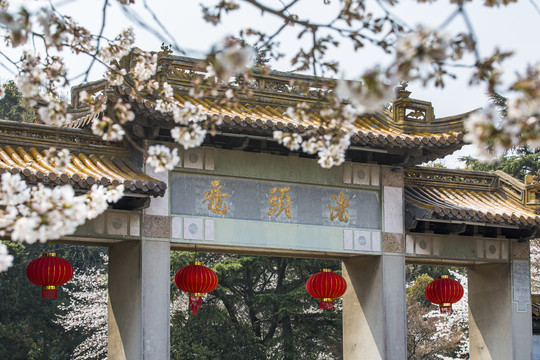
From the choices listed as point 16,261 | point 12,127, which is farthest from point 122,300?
point 16,261

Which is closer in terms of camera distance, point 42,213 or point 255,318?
point 42,213

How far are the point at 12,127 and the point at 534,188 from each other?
578 cm

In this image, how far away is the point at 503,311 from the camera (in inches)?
383

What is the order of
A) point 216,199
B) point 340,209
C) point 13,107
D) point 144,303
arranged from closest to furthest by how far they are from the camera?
1. point 144,303
2. point 216,199
3. point 340,209
4. point 13,107

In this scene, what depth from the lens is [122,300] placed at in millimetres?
8062

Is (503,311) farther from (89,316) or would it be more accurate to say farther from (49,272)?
(89,316)

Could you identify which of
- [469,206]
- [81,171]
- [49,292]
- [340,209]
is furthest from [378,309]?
[81,171]

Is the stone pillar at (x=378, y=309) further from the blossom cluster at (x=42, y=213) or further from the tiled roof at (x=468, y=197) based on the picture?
the blossom cluster at (x=42, y=213)

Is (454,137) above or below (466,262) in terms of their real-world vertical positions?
above

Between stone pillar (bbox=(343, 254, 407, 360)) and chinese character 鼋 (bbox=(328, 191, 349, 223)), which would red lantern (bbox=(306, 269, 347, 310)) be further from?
chinese character 鼋 (bbox=(328, 191, 349, 223))

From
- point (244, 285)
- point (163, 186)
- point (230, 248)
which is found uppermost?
point (163, 186)

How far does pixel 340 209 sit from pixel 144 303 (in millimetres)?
2313

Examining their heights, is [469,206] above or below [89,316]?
above

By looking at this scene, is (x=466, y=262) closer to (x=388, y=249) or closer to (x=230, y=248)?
(x=388, y=249)
